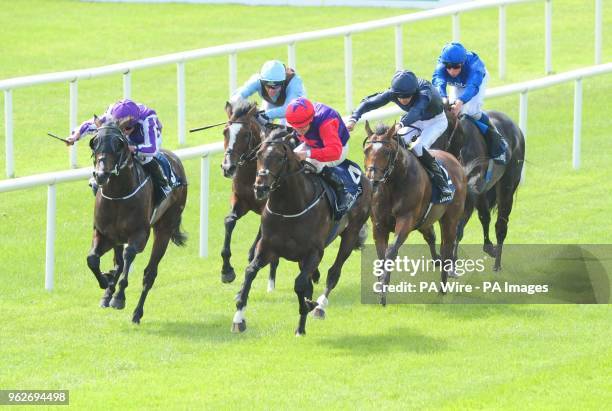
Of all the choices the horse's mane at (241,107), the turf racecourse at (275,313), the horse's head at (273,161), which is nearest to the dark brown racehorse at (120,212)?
the turf racecourse at (275,313)

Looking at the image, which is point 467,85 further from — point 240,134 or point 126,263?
point 126,263

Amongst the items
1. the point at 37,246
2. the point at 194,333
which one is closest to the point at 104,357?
the point at 194,333

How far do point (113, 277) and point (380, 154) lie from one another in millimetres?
2094

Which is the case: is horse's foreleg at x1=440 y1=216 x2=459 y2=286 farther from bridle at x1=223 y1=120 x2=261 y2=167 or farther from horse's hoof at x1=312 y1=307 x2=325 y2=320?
bridle at x1=223 y1=120 x2=261 y2=167

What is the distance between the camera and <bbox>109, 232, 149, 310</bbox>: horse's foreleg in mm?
11312

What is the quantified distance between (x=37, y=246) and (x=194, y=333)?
2.77 meters

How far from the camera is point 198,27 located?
22.2m

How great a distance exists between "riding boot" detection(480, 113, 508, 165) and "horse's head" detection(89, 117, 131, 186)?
12.3ft

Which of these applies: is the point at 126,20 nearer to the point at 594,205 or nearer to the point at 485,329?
the point at 594,205

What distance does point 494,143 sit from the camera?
13.7 metres

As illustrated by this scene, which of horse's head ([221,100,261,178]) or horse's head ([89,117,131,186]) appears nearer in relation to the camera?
horse's head ([89,117,131,186])

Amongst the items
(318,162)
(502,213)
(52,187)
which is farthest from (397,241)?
(52,187)

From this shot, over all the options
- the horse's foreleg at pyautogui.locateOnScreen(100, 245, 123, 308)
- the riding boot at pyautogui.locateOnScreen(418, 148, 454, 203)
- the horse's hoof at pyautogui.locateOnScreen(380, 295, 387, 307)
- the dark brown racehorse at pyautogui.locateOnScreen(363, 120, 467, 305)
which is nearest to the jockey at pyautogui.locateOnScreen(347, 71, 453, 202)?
the riding boot at pyautogui.locateOnScreen(418, 148, 454, 203)

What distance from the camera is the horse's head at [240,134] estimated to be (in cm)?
1168
